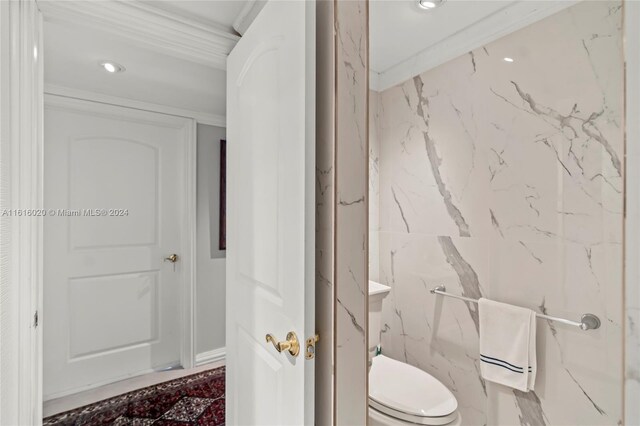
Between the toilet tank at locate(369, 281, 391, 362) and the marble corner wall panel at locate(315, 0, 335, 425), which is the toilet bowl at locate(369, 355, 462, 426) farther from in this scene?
the marble corner wall panel at locate(315, 0, 335, 425)

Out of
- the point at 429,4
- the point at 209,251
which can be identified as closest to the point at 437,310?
the point at 429,4

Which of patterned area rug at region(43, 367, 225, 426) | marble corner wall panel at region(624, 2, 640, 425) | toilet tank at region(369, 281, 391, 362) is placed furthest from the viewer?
patterned area rug at region(43, 367, 225, 426)

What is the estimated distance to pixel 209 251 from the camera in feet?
8.92

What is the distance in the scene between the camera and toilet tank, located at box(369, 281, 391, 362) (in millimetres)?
1489

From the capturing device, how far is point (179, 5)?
1.36 m

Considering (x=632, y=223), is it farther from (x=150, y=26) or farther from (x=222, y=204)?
(x=222, y=204)

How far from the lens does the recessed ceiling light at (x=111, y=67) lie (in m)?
1.79

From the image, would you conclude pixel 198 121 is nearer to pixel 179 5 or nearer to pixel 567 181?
pixel 179 5

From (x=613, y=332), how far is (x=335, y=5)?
113 cm

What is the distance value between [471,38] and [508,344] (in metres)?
1.24

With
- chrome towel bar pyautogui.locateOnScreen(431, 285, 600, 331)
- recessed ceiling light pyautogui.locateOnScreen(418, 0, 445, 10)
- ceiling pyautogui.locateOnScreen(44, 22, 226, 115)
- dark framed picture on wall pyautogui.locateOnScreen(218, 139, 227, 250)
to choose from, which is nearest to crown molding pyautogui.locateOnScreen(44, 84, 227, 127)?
ceiling pyautogui.locateOnScreen(44, 22, 226, 115)

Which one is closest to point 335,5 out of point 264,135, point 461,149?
point 264,135

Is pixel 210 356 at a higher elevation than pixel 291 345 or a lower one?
lower

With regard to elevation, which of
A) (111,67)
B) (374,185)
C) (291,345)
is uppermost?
(111,67)
